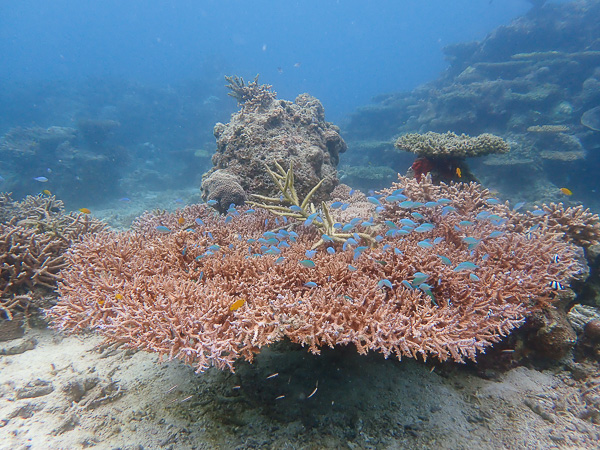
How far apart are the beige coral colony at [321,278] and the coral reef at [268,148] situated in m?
1.45

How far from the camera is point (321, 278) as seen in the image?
3.12m

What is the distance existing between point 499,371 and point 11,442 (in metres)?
5.02

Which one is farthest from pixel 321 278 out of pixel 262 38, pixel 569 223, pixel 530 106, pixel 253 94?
pixel 262 38

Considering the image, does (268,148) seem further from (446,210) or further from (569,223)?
(569,223)

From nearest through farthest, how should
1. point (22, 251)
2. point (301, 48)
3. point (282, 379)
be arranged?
point (282, 379), point (22, 251), point (301, 48)

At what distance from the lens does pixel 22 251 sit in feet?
14.8

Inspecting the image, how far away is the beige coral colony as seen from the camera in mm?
2479

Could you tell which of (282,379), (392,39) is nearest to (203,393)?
(282,379)

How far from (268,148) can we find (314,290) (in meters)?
4.61

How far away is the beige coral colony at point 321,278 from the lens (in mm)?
2479

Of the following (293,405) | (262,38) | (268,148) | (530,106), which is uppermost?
(262,38)

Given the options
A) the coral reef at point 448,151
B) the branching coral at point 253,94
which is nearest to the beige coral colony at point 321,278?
the coral reef at point 448,151

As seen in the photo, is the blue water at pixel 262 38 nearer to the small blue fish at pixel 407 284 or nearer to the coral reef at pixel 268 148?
the coral reef at pixel 268 148

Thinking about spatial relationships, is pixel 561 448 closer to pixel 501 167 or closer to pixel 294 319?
pixel 294 319
